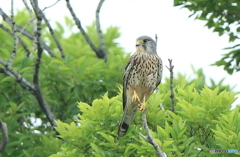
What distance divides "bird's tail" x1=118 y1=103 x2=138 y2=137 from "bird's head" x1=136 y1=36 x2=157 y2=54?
1.04 m

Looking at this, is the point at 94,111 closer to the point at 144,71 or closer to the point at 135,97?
the point at 135,97

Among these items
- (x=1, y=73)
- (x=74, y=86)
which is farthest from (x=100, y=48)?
(x=1, y=73)

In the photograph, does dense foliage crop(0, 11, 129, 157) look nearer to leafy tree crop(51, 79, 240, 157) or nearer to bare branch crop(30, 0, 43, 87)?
bare branch crop(30, 0, 43, 87)

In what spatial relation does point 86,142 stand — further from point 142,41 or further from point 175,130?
point 142,41

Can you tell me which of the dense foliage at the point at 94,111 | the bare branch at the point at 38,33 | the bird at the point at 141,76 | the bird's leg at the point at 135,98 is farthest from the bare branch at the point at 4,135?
the bird's leg at the point at 135,98

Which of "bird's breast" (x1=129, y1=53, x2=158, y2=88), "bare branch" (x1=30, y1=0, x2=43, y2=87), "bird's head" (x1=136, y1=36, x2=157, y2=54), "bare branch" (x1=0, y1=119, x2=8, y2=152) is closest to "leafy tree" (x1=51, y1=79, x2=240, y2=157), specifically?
"bird's breast" (x1=129, y1=53, x2=158, y2=88)

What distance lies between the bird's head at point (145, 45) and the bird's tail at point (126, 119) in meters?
1.04

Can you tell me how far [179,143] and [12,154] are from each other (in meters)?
3.09

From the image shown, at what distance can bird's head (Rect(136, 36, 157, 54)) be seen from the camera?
284 inches

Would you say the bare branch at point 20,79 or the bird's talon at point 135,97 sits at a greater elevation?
the bare branch at point 20,79

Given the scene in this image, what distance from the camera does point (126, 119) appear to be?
5.96m

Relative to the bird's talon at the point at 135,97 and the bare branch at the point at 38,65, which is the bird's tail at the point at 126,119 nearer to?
the bird's talon at the point at 135,97

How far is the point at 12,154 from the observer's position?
795cm

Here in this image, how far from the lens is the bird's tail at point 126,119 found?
5797 millimetres
